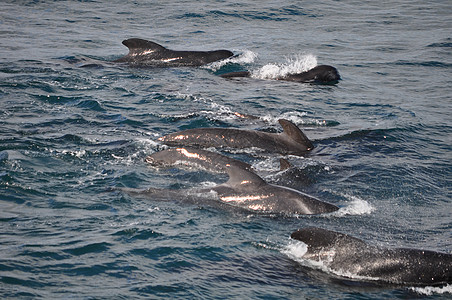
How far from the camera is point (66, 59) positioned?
64.8ft

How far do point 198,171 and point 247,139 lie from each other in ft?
6.22

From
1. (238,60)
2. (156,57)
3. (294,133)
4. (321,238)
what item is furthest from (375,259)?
(238,60)

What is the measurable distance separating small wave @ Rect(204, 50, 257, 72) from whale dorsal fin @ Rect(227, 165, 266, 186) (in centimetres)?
1013

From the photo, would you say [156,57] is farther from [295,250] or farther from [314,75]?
[295,250]

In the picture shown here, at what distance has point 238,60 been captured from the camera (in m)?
21.0

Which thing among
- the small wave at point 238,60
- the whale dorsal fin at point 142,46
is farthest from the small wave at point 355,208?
the whale dorsal fin at point 142,46

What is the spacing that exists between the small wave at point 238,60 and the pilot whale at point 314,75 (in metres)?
1.03

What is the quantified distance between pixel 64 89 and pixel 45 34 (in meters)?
8.73

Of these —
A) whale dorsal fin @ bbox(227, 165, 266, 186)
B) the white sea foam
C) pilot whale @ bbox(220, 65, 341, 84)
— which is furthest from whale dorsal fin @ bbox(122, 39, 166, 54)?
the white sea foam

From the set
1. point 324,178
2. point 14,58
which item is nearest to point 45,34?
point 14,58

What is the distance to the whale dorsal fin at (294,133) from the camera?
41.2 ft

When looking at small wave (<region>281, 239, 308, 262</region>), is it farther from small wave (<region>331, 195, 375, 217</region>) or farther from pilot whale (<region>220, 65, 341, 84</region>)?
pilot whale (<region>220, 65, 341, 84</region>)

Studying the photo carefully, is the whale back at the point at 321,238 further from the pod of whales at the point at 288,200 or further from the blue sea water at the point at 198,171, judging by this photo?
the blue sea water at the point at 198,171

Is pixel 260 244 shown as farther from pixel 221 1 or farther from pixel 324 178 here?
pixel 221 1
